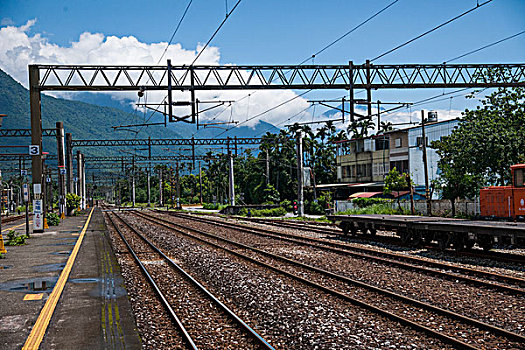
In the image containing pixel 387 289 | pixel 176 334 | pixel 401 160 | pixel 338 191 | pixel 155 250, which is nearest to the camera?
pixel 176 334

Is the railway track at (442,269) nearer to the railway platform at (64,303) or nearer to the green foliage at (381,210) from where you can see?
the railway platform at (64,303)

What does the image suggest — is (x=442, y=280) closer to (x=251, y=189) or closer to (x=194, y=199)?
(x=251, y=189)

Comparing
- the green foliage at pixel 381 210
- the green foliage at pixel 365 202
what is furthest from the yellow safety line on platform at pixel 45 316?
the green foliage at pixel 365 202

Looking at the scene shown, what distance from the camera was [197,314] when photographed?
35.1 ft

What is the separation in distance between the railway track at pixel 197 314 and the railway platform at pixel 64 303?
0.91 metres

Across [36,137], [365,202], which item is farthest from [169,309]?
[365,202]

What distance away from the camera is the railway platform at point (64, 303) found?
28.6ft

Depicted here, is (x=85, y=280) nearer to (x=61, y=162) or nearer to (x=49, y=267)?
(x=49, y=267)

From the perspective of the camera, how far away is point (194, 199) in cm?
12081

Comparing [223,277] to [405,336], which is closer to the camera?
[405,336]

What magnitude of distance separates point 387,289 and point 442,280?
1.87 meters

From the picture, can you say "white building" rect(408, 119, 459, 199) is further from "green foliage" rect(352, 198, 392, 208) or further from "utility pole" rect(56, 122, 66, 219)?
"utility pole" rect(56, 122, 66, 219)

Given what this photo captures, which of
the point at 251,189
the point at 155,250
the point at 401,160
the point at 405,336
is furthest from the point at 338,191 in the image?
the point at 405,336

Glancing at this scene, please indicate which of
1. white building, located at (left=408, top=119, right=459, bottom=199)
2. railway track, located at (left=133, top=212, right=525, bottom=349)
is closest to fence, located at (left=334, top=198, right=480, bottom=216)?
white building, located at (left=408, top=119, right=459, bottom=199)
